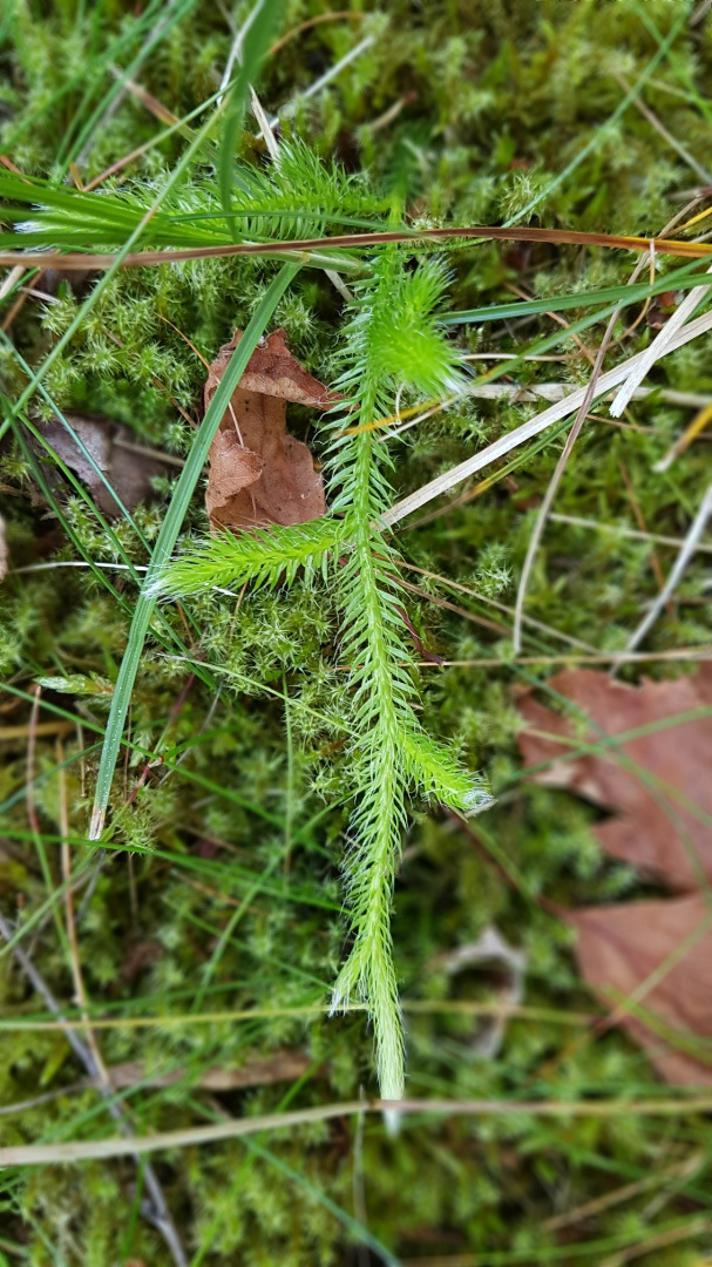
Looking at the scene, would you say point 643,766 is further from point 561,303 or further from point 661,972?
point 561,303

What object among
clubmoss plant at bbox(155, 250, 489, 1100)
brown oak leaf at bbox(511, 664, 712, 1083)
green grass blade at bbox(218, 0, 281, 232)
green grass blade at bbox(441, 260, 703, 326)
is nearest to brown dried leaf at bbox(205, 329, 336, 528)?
clubmoss plant at bbox(155, 250, 489, 1100)

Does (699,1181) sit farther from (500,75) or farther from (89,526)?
(500,75)

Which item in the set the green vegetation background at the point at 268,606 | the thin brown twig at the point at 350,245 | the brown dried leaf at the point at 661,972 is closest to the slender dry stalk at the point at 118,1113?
the green vegetation background at the point at 268,606

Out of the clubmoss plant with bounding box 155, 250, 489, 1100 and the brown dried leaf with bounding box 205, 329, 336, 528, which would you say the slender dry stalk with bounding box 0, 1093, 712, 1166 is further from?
the brown dried leaf with bounding box 205, 329, 336, 528

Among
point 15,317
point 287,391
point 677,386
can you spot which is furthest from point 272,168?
point 677,386

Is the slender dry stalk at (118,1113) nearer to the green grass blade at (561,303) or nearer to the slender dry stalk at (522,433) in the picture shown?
the slender dry stalk at (522,433)

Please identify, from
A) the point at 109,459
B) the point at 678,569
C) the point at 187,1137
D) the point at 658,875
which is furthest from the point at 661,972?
the point at 109,459
